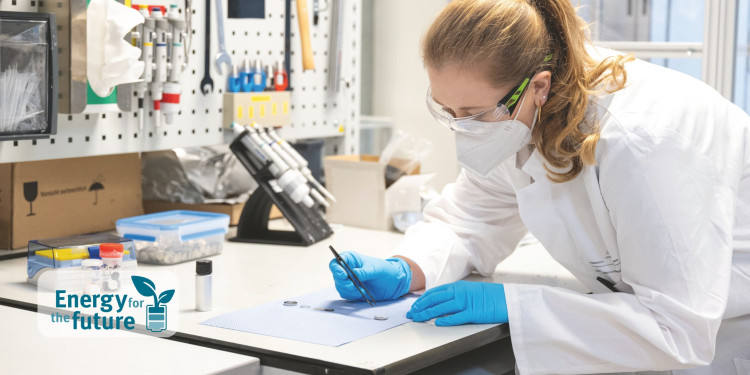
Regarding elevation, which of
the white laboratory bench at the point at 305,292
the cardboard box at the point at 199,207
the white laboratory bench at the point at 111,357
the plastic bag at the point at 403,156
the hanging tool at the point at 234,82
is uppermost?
the hanging tool at the point at 234,82

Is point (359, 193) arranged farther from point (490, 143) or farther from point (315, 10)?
point (490, 143)

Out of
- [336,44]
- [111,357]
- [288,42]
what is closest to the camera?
[111,357]

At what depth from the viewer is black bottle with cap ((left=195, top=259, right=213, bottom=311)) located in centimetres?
137

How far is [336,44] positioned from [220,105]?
446 mm

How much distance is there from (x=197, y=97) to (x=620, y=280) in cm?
109

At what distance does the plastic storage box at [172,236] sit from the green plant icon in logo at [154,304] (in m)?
0.16

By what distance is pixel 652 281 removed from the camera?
127 centimetres

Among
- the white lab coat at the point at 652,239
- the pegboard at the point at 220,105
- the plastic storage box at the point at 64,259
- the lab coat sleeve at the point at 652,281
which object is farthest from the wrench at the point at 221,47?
the lab coat sleeve at the point at 652,281

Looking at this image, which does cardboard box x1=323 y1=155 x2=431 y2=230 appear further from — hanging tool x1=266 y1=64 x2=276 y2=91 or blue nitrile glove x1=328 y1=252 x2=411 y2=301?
blue nitrile glove x1=328 y1=252 x2=411 y2=301

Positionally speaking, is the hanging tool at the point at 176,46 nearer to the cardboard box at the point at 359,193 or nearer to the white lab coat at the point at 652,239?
the cardboard box at the point at 359,193

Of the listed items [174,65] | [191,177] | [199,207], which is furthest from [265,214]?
[174,65]

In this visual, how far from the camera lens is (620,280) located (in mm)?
1448

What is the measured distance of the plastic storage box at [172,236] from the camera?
1691mm

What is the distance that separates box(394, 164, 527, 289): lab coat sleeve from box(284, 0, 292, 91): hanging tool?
0.65 meters
